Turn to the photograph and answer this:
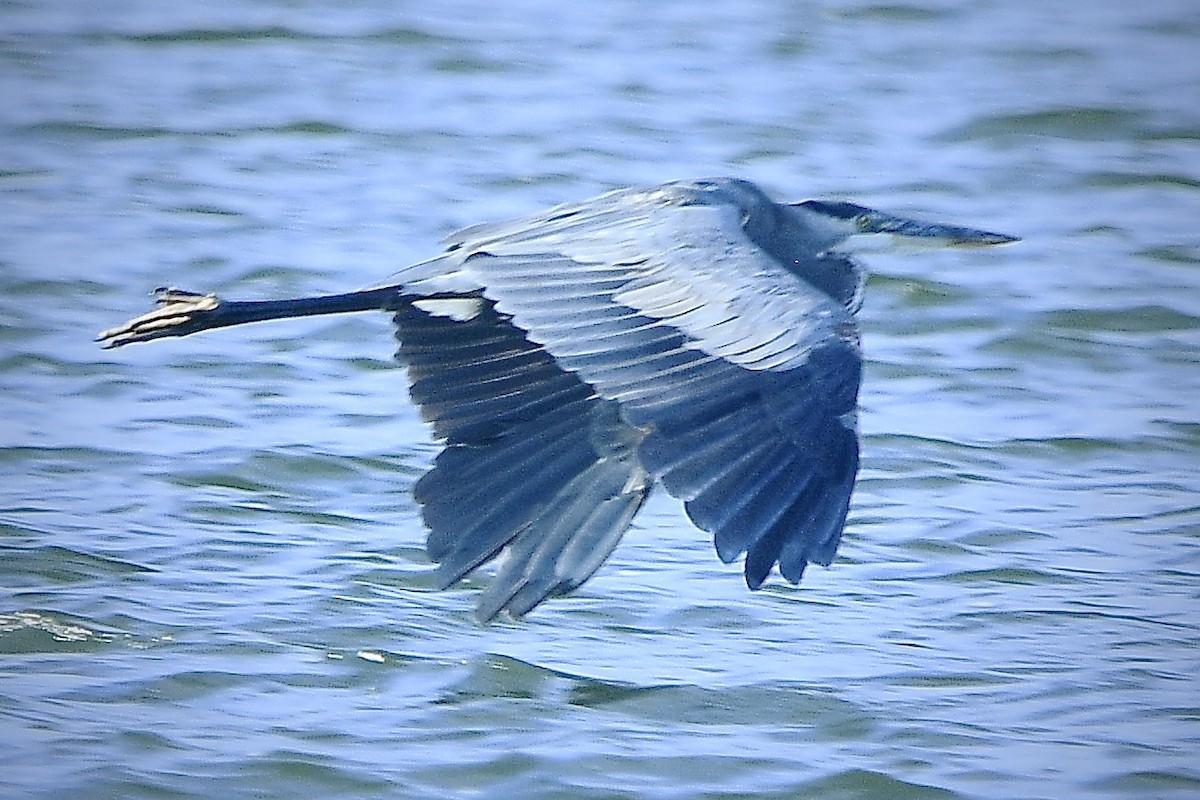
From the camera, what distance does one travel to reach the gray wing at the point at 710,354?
4016 mm

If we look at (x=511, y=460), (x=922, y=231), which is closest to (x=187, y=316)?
(x=511, y=460)

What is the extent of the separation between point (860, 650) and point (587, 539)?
958 mm

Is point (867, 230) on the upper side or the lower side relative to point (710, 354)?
lower

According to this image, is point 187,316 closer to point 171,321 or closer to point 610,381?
point 171,321

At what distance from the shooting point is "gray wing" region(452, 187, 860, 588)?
158 inches

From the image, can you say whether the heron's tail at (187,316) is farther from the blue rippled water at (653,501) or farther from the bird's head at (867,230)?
the bird's head at (867,230)

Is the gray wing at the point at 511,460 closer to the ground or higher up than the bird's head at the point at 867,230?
closer to the ground

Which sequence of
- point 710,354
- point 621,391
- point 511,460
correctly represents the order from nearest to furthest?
point 621,391 → point 710,354 → point 511,460

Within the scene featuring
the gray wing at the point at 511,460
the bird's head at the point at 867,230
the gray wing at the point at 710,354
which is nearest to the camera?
the gray wing at the point at 710,354

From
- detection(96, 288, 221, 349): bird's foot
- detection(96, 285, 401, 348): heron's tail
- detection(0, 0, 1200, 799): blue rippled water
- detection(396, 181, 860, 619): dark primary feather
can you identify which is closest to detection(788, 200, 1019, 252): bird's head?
detection(396, 181, 860, 619): dark primary feather

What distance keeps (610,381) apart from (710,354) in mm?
238

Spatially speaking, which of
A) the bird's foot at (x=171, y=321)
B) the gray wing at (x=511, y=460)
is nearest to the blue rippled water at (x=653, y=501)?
the gray wing at (x=511, y=460)

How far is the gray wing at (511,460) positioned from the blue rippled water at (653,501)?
374 millimetres

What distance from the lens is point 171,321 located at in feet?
17.0
